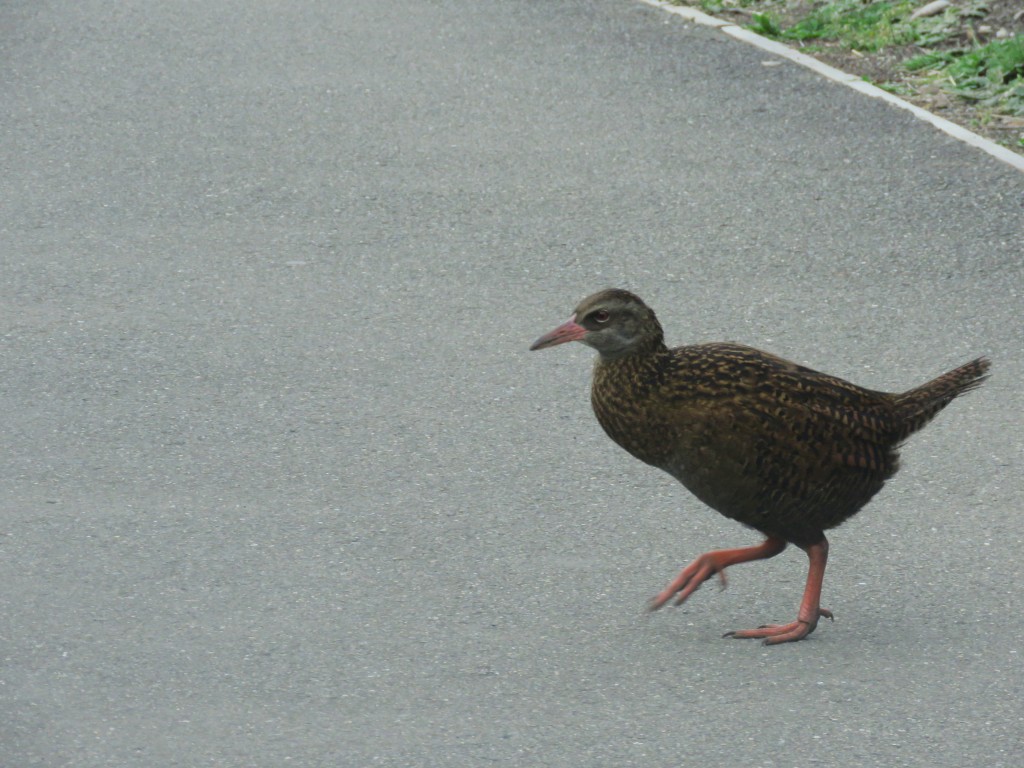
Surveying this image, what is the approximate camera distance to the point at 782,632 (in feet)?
15.0

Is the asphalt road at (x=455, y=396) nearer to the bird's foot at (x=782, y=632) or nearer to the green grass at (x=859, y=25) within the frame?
the bird's foot at (x=782, y=632)

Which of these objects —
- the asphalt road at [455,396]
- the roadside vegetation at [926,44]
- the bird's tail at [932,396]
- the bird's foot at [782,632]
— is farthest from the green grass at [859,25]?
the bird's foot at [782,632]

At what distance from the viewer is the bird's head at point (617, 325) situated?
182 inches

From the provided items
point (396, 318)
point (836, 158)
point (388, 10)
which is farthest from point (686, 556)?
point (388, 10)

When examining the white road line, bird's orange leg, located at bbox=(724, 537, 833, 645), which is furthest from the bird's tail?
the white road line

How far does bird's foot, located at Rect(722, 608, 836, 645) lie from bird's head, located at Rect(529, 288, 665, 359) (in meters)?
0.84

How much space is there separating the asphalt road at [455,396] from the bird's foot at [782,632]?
0.06 meters

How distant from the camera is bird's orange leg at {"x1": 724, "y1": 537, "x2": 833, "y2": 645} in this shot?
4.55 metres

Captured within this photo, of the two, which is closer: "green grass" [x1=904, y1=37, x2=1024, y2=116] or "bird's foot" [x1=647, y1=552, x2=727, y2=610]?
"bird's foot" [x1=647, y1=552, x2=727, y2=610]

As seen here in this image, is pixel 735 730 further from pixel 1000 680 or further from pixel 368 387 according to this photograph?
pixel 368 387

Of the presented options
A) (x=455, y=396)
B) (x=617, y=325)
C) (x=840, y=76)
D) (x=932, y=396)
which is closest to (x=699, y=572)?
(x=617, y=325)

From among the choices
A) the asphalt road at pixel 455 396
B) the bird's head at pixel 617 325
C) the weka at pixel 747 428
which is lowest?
the asphalt road at pixel 455 396

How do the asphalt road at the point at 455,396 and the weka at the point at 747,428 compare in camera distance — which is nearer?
the asphalt road at the point at 455,396

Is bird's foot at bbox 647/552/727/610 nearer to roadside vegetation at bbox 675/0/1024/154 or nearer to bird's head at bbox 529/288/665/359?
bird's head at bbox 529/288/665/359
